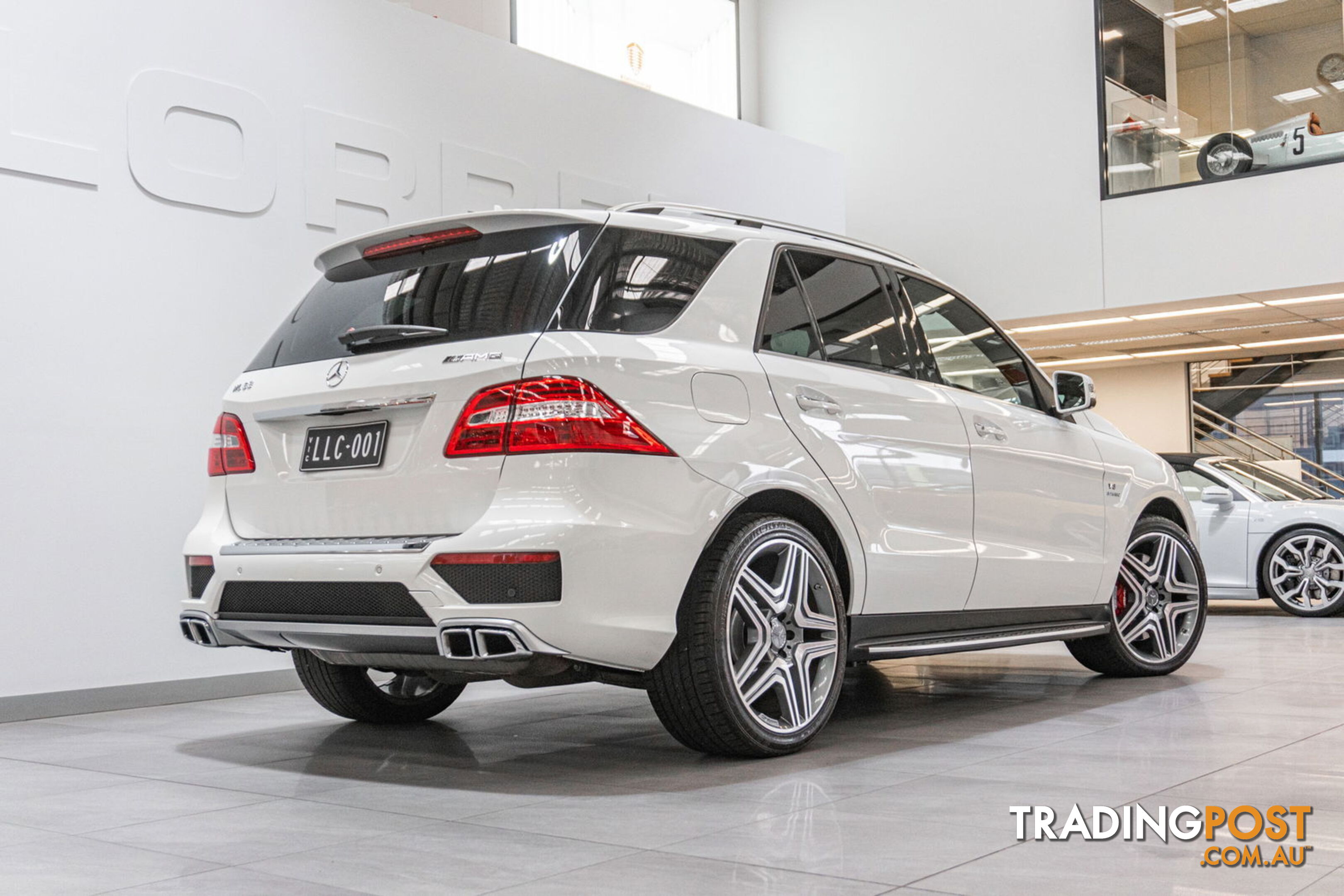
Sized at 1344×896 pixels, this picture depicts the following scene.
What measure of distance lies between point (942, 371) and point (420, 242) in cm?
202

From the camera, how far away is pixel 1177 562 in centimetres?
611

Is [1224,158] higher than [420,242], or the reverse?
[1224,158]

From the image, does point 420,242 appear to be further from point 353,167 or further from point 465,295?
point 353,167

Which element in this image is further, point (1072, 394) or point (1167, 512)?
point (1167, 512)

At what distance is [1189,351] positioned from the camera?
688 inches

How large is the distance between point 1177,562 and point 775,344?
295 centimetres

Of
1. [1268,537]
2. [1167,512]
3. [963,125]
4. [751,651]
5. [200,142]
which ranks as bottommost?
[1268,537]

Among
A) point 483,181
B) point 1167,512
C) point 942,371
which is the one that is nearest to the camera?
point 942,371

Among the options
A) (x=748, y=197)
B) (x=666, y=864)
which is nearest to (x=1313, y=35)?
(x=748, y=197)

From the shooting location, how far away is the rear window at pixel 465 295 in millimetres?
3666

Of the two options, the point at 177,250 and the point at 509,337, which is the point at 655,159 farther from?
the point at 509,337

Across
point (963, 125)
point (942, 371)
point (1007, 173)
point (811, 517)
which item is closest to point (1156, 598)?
point (942, 371)

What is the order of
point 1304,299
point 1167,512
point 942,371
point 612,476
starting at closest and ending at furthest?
point 612,476 < point 942,371 < point 1167,512 < point 1304,299

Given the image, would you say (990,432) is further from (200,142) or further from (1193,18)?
(1193,18)
